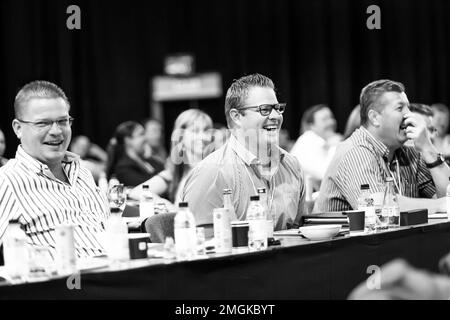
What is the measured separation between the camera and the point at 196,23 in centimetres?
1106

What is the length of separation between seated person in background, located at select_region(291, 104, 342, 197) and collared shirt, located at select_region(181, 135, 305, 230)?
2752 millimetres

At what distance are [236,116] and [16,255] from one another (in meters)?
1.31

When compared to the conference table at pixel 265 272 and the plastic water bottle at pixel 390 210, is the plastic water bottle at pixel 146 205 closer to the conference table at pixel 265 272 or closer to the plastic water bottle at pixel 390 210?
the conference table at pixel 265 272

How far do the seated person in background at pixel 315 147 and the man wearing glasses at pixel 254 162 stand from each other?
2.78m

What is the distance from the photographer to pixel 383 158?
370cm

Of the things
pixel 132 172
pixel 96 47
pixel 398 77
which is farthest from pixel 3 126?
pixel 398 77

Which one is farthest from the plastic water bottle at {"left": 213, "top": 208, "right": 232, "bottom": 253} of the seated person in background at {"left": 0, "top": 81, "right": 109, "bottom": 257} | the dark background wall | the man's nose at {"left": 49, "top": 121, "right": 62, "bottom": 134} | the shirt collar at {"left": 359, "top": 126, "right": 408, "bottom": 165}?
the dark background wall

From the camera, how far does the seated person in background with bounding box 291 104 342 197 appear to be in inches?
249

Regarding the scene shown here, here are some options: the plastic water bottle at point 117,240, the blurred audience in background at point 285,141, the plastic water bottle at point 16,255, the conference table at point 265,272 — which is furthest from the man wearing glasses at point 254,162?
the blurred audience in background at point 285,141

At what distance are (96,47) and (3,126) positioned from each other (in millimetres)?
1804

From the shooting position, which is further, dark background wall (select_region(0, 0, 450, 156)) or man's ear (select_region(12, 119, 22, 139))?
dark background wall (select_region(0, 0, 450, 156))

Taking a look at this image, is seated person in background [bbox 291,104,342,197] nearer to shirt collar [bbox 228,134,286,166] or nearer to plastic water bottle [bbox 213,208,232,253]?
shirt collar [bbox 228,134,286,166]

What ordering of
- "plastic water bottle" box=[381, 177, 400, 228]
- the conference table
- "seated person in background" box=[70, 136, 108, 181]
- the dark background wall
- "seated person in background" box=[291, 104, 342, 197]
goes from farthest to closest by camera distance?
the dark background wall
"seated person in background" box=[70, 136, 108, 181]
"seated person in background" box=[291, 104, 342, 197]
"plastic water bottle" box=[381, 177, 400, 228]
the conference table
